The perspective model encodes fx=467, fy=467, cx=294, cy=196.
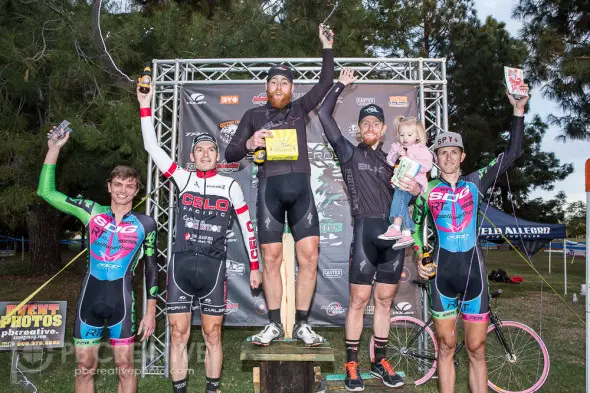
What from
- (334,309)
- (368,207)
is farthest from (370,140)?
(334,309)

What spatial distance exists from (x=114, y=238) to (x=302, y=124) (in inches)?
68.3

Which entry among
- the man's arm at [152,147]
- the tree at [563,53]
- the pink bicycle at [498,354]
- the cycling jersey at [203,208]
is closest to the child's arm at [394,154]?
the cycling jersey at [203,208]

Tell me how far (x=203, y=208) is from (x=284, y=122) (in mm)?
961

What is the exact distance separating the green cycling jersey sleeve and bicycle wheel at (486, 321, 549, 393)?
396 centimetres

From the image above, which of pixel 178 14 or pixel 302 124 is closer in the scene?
pixel 302 124

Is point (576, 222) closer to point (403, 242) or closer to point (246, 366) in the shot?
point (246, 366)

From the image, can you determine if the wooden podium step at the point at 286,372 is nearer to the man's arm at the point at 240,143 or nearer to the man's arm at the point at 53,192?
the man's arm at the point at 240,143

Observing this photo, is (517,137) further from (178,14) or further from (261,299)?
(178,14)

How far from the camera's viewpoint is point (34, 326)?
438 centimetres

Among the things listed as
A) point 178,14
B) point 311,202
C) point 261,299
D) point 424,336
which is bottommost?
point 424,336

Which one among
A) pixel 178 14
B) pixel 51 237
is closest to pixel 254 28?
pixel 178 14

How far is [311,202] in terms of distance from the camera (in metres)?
3.75

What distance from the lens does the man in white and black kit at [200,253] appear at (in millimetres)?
3680

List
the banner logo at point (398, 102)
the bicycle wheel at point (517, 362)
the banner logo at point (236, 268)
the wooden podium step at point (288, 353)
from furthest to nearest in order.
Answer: the banner logo at point (236, 268)
the banner logo at point (398, 102)
the bicycle wheel at point (517, 362)
the wooden podium step at point (288, 353)
